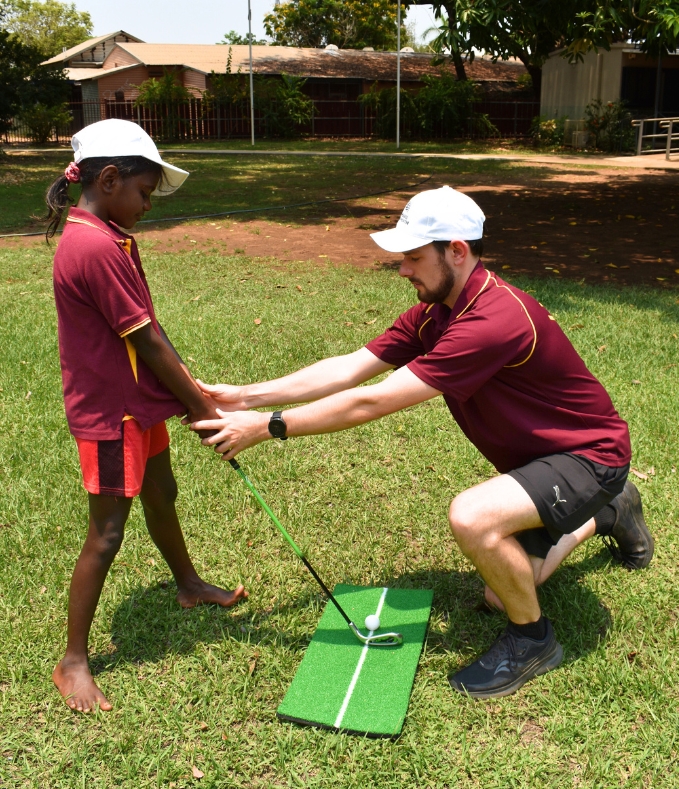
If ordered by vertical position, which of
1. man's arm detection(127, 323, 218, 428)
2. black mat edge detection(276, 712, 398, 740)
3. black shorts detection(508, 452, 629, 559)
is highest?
Result: man's arm detection(127, 323, 218, 428)

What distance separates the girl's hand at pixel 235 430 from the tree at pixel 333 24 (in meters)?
55.4

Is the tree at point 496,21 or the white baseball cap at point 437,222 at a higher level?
the tree at point 496,21

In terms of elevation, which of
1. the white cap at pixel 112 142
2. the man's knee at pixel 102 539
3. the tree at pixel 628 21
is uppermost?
the tree at pixel 628 21

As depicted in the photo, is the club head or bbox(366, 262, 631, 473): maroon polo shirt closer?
bbox(366, 262, 631, 473): maroon polo shirt

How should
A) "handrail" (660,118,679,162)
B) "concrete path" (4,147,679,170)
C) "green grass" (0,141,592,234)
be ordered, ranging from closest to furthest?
1. "green grass" (0,141,592,234)
2. "concrete path" (4,147,679,170)
3. "handrail" (660,118,679,162)

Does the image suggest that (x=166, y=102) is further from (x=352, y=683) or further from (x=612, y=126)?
(x=352, y=683)

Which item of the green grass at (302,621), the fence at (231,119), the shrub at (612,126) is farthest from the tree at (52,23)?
the green grass at (302,621)

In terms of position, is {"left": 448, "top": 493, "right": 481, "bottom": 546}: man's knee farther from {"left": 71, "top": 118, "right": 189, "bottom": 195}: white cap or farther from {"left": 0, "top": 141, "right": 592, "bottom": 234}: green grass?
{"left": 0, "top": 141, "right": 592, "bottom": 234}: green grass

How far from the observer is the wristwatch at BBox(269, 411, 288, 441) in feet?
10.2

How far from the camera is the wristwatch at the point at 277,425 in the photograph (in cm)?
310

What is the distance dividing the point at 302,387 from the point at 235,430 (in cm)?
57

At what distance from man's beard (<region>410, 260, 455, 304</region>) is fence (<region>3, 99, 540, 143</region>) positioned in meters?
31.8

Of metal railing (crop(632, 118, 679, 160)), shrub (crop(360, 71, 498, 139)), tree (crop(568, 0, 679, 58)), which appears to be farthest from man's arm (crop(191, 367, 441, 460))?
shrub (crop(360, 71, 498, 139))

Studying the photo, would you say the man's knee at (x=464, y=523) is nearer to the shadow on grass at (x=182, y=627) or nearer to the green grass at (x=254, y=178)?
the shadow on grass at (x=182, y=627)
